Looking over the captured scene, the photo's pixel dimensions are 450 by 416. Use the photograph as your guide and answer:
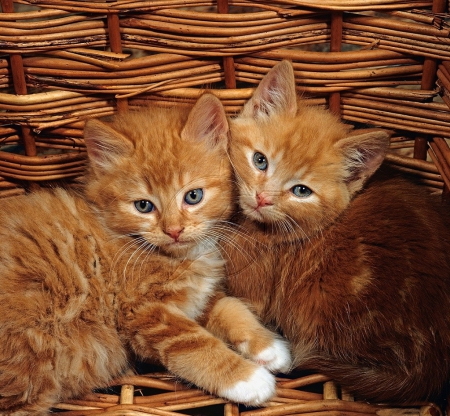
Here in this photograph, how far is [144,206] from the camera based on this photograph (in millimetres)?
1893

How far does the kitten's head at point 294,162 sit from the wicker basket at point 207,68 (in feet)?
0.39

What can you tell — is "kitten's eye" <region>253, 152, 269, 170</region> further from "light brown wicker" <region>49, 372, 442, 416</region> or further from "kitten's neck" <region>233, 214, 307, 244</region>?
"light brown wicker" <region>49, 372, 442, 416</region>

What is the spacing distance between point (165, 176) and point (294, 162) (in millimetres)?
405

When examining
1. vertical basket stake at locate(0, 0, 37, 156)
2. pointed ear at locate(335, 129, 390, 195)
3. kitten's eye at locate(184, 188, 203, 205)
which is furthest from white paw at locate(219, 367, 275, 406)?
vertical basket stake at locate(0, 0, 37, 156)

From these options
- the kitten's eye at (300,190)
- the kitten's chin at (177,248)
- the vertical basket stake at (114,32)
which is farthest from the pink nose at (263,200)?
the vertical basket stake at (114,32)

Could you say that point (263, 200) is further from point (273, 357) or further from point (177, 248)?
point (273, 357)

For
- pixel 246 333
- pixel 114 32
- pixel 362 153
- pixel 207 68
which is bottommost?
pixel 246 333

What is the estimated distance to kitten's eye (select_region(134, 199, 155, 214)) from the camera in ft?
6.19

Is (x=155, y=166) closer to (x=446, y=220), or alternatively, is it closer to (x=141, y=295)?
(x=141, y=295)

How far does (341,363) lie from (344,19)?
1071 millimetres

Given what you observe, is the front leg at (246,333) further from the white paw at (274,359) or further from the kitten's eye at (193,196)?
the kitten's eye at (193,196)

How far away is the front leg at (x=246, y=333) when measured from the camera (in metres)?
1.88

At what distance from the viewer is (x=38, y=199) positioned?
6.40ft

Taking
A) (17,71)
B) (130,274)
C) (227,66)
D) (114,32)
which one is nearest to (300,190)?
(227,66)
